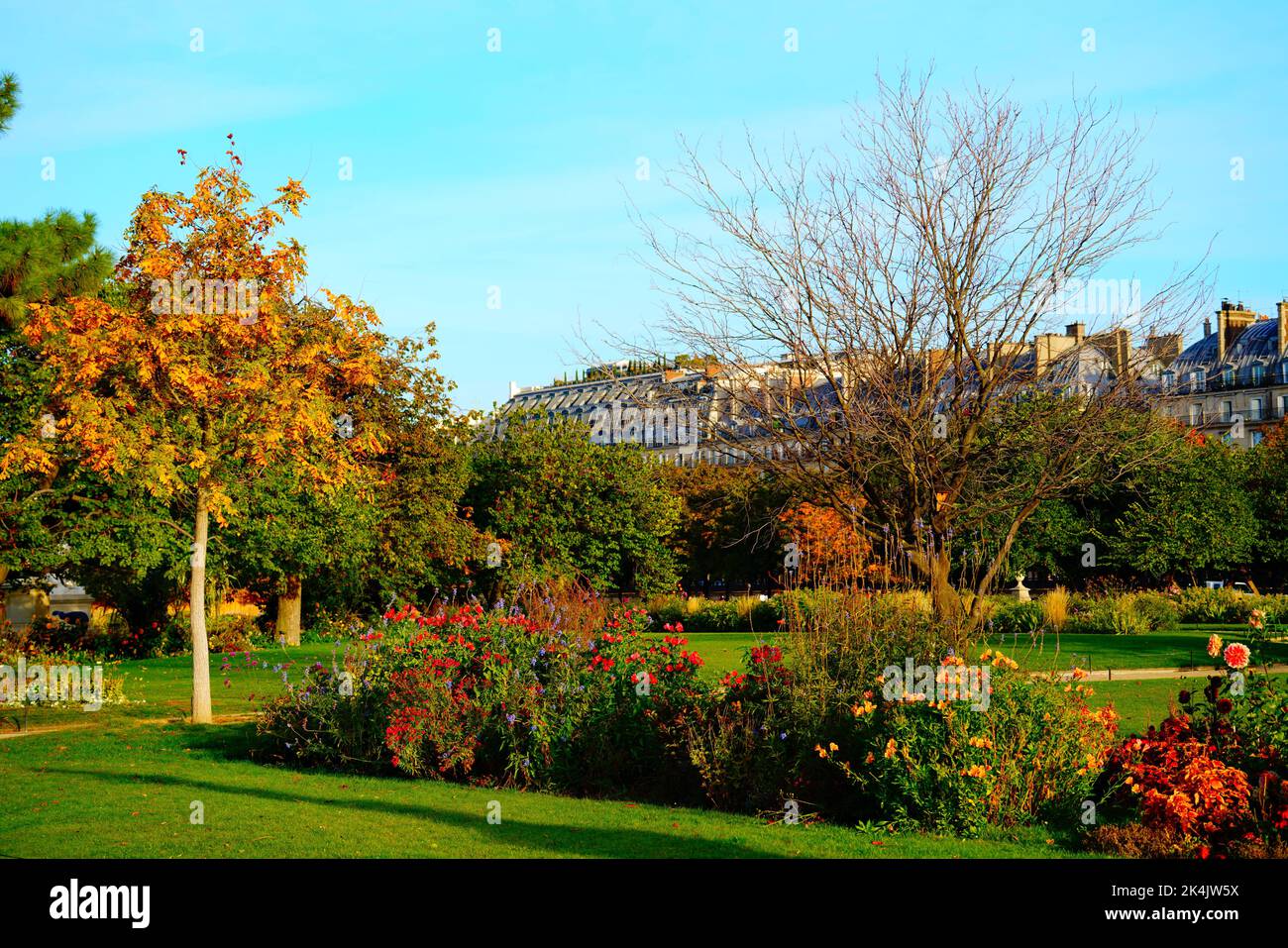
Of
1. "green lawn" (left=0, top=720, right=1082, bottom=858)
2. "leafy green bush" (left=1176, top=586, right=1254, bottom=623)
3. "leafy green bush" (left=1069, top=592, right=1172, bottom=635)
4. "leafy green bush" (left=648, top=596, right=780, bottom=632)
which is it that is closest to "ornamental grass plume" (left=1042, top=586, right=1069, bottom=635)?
"leafy green bush" (left=1069, top=592, right=1172, bottom=635)

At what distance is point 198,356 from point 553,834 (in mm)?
7809

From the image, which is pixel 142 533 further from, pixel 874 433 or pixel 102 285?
pixel 874 433

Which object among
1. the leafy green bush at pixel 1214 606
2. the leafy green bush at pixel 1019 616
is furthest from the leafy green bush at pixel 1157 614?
the leafy green bush at pixel 1019 616

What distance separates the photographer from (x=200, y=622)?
1478cm

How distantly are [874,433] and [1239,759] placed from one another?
5211 mm

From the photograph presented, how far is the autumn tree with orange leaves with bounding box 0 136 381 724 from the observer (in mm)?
13570

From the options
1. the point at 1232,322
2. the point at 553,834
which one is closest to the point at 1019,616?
the point at 553,834

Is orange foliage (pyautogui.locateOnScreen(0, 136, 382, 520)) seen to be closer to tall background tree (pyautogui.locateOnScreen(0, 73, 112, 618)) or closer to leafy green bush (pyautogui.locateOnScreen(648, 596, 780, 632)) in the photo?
tall background tree (pyautogui.locateOnScreen(0, 73, 112, 618))

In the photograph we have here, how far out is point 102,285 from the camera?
2245cm

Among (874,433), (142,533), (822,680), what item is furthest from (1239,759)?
(142,533)

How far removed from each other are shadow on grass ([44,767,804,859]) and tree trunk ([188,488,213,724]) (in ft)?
14.2

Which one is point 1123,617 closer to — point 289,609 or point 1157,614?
point 1157,614

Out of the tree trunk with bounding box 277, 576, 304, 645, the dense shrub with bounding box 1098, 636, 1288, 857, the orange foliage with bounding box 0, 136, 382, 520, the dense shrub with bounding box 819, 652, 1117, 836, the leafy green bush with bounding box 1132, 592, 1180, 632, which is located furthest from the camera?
the tree trunk with bounding box 277, 576, 304, 645
